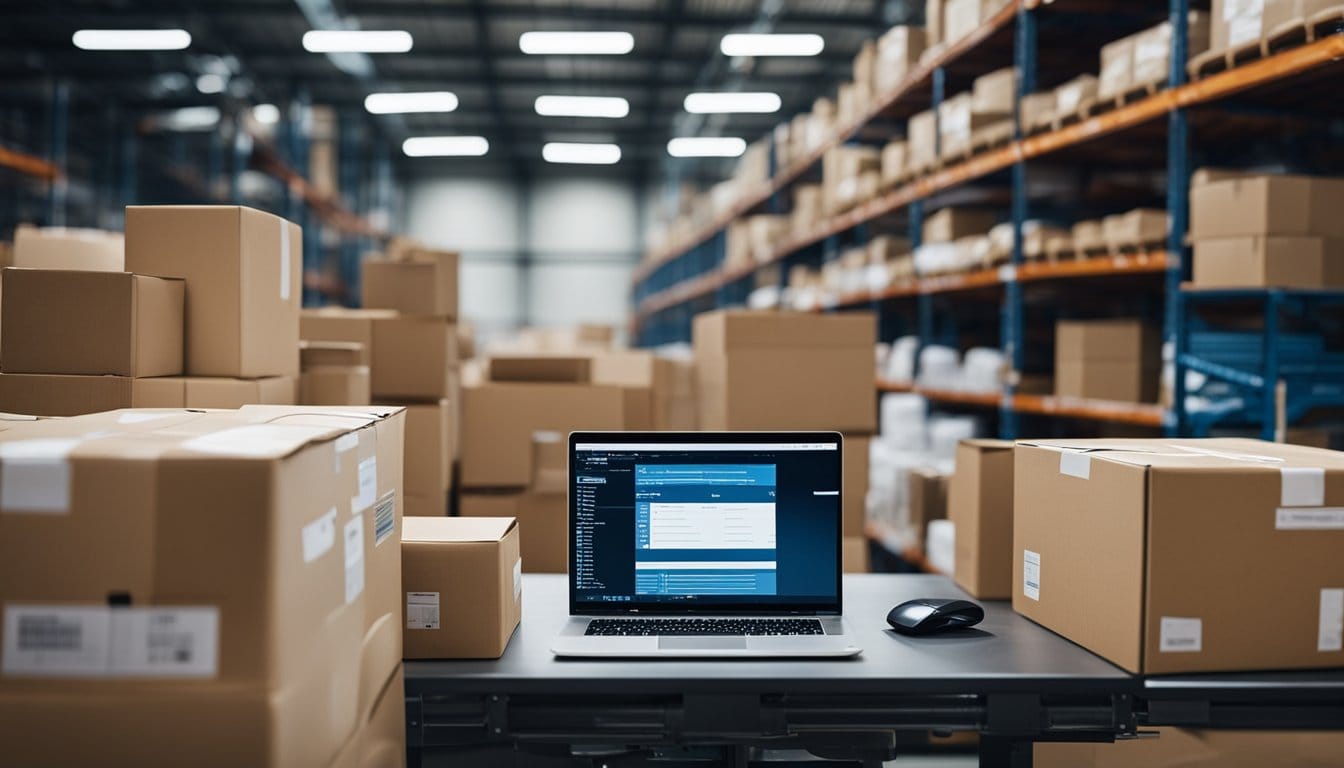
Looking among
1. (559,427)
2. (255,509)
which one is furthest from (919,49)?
(255,509)

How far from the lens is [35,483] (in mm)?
1092

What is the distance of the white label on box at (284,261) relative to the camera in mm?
2090

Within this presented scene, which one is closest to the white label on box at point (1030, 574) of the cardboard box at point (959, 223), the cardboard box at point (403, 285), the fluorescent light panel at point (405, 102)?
the cardboard box at point (403, 285)

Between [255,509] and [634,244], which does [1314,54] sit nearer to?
[255,509]

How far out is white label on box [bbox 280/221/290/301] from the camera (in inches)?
82.3

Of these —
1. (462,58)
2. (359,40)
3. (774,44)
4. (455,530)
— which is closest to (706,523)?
(455,530)

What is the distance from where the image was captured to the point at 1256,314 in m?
3.57

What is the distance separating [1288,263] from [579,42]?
204 inches

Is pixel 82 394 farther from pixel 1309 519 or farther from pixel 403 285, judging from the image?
pixel 1309 519

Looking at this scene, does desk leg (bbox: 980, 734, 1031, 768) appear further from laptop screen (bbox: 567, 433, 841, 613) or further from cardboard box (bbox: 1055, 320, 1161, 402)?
cardboard box (bbox: 1055, 320, 1161, 402)

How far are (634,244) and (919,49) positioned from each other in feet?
40.8

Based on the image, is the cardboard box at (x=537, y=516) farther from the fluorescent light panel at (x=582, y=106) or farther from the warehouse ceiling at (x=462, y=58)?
the warehouse ceiling at (x=462, y=58)

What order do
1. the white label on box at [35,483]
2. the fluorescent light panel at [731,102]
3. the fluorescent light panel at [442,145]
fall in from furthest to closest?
the fluorescent light panel at [442,145] → the fluorescent light panel at [731,102] → the white label on box at [35,483]

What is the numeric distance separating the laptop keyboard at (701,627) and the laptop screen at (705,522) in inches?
0.9
